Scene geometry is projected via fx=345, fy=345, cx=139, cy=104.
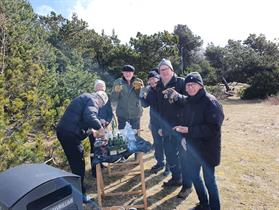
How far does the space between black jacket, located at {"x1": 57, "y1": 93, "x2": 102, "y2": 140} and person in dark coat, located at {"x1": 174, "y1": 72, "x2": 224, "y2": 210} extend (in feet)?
3.27

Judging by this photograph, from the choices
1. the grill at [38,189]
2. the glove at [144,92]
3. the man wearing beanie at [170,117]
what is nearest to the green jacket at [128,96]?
the glove at [144,92]

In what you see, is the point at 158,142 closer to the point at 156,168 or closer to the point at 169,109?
the point at 156,168

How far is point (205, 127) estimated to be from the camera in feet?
11.8

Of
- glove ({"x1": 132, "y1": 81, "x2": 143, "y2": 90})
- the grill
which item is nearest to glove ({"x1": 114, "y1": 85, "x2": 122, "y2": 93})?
glove ({"x1": 132, "y1": 81, "x2": 143, "y2": 90})

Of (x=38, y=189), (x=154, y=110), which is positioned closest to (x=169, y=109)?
(x=154, y=110)

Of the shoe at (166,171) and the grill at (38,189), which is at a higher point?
the grill at (38,189)

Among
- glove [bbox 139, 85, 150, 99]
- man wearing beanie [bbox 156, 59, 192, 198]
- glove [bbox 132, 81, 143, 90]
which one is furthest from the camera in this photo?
glove [bbox 132, 81, 143, 90]

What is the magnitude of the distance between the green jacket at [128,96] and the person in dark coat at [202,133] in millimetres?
1711

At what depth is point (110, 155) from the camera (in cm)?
403

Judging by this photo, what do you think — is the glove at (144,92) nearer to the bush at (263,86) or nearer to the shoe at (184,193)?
the shoe at (184,193)

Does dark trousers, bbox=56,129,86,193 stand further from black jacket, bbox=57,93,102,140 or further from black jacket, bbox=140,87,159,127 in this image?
black jacket, bbox=140,87,159,127

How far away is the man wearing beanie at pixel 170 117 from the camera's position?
15.2 feet

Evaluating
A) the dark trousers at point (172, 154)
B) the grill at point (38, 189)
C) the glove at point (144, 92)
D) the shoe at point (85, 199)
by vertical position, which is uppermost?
the glove at point (144, 92)

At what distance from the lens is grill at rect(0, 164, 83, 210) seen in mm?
2170
